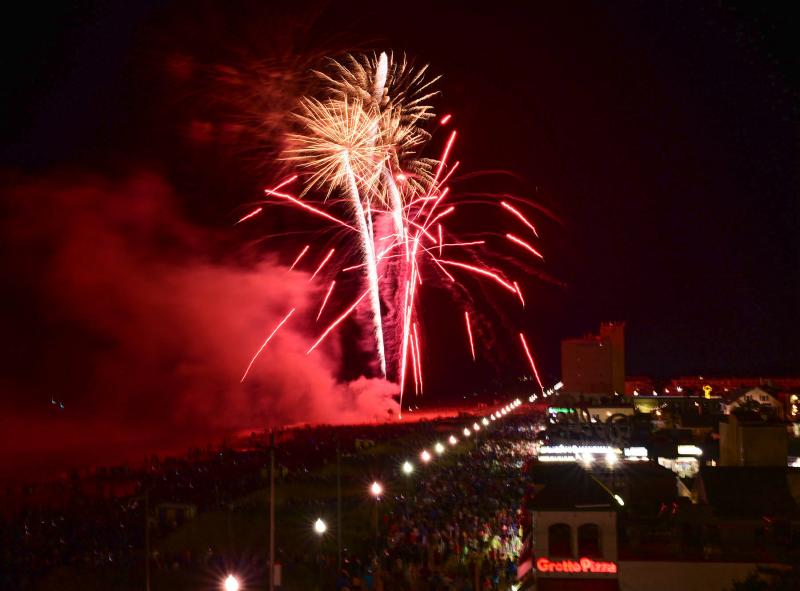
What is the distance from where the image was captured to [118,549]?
13.8m

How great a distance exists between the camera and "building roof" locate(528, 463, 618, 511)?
11.4 m

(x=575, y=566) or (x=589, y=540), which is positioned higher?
(x=589, y=540)

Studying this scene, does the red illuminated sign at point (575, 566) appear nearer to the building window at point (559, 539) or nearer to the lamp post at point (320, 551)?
the building window at point (559, 539)

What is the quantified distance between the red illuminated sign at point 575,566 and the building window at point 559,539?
146 mm

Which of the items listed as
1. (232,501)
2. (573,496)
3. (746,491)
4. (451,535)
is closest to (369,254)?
(232,501)

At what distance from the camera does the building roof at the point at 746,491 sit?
1506 cm

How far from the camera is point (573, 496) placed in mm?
11594

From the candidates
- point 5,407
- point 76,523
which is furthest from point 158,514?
point 5,407

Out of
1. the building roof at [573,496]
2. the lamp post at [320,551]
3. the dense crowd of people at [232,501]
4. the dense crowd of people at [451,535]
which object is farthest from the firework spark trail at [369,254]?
the building roof at [573,496]

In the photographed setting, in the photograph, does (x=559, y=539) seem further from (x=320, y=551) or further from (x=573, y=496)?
(x=320, y=551)

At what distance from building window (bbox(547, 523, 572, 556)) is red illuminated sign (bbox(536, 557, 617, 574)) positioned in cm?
15

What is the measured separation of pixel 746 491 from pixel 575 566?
6.27 metres

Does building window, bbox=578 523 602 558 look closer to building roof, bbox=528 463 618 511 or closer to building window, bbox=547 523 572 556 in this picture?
building window, bbox=547 523 572 556

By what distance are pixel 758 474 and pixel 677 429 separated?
46.9 feet
